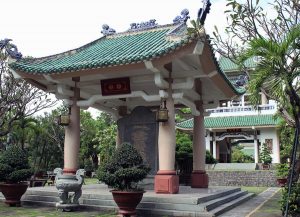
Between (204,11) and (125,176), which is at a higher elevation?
(204,11)

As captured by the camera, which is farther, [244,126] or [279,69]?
[244,126]

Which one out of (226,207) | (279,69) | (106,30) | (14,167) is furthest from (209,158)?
(279,69)

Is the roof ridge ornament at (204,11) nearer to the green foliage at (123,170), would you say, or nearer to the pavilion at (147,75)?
the pavilion at (147,75)

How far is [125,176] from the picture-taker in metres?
7.97

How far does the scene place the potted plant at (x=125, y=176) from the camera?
8.03 m

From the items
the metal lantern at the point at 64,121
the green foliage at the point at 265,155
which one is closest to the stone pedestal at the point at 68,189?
the metal lantern at the point at 64,121

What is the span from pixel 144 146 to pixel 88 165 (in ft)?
76.6

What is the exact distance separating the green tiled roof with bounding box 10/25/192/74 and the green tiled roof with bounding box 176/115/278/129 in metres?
16.3

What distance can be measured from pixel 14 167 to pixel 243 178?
53.7 feet

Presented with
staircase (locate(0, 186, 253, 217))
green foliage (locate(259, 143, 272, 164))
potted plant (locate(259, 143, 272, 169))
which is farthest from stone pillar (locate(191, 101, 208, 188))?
green foliage (locate(259, 143, 272, 164))

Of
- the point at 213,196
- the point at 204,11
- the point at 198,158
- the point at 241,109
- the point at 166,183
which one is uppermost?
the point at 204,11

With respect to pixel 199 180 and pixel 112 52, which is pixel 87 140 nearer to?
pixel 199 180

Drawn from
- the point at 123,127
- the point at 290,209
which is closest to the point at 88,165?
the point at 123,127

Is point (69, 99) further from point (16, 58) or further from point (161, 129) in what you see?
point (161, 129)
